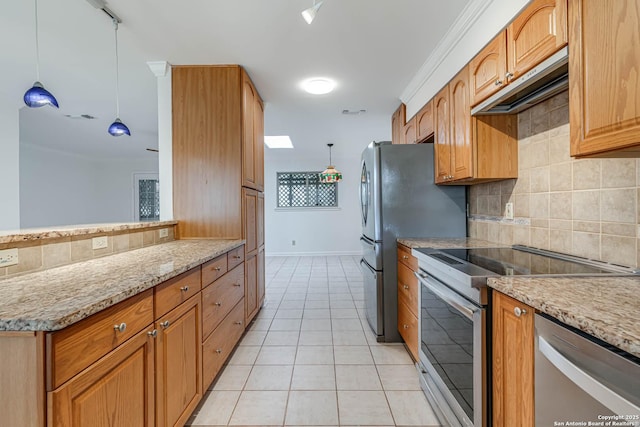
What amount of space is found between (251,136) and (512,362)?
8.65 feet

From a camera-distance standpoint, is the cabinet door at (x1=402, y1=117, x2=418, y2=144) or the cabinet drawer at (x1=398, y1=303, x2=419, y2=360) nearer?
the cabinet drawer at (x1=398, y1=303, x2=419, y2=360)

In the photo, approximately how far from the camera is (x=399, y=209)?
2.41 metres

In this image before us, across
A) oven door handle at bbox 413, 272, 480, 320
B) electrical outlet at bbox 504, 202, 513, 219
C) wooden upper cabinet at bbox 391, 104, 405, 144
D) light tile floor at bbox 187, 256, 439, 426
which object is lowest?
light tile floor at bbox 187, 256, 439, 426

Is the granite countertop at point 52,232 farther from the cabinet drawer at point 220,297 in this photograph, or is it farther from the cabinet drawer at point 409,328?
the cabinet drawer at point 409,328

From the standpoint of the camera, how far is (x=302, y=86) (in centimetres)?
296

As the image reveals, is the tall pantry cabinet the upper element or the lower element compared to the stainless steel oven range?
upper

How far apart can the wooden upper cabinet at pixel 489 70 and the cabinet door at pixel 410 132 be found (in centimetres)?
113

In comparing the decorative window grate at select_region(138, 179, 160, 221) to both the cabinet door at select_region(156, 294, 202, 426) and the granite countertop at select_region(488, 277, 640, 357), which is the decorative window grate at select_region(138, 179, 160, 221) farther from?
the granite countertop at select_region(488, 277, 640, 357)

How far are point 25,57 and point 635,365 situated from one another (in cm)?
412

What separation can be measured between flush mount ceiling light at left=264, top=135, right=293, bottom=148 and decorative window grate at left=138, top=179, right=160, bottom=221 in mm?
3955

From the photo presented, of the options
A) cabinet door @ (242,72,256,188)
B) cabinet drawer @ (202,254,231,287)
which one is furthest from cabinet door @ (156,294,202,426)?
cabinet door @ (242,72,256,188)

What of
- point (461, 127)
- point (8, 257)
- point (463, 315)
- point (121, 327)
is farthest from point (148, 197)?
point (463, 315)

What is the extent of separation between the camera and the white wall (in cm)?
604

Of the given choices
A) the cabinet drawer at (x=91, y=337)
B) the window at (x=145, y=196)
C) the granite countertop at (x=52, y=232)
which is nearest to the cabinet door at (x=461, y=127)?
the cabinet drawer at (x=91, y=337)
